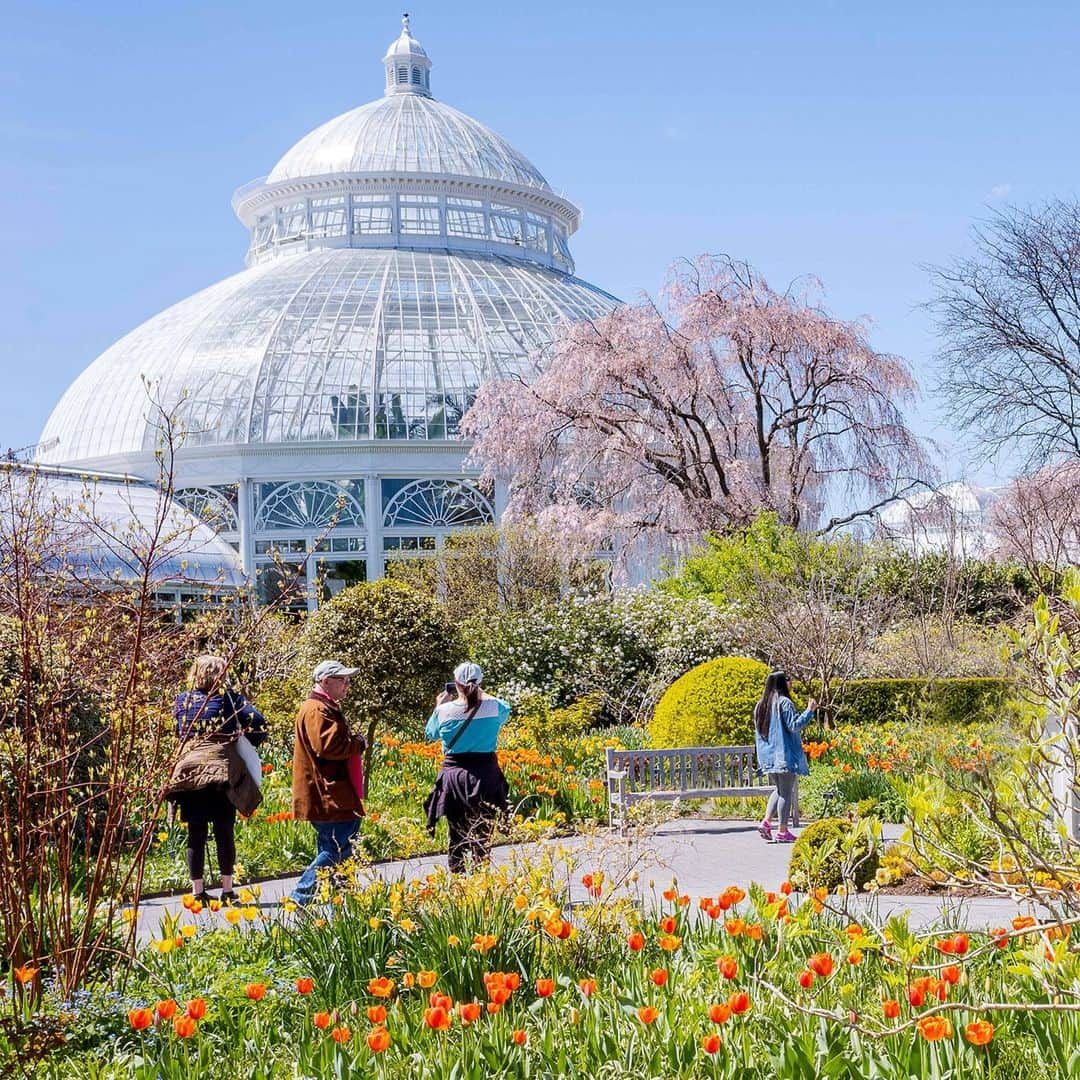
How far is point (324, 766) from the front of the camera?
7488 mm

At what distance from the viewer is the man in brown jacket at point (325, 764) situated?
24.4ft

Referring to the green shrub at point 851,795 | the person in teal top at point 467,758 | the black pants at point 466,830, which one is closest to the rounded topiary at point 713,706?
the green shrub at point 851,795

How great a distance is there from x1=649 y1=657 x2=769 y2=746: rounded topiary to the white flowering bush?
4651 millimetres

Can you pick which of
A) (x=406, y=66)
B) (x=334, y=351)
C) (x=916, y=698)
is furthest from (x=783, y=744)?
(x=406, y=66)

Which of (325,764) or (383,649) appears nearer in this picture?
(325,764)

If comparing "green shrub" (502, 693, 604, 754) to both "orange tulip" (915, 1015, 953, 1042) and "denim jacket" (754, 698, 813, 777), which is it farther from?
"orange tulip" (915, 1015, 953, 1042)

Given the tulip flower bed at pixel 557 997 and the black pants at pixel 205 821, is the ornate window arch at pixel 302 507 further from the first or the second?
the tulip flower bed at pixel 557 997

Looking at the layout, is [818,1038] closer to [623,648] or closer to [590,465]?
[623,648]

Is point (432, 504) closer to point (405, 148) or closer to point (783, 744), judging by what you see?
point (405, 148)

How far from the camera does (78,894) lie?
24.9ft

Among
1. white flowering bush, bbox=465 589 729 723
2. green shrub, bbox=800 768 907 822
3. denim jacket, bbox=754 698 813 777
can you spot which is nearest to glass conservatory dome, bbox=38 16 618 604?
white flowering bush, bbox=465 589 729 723

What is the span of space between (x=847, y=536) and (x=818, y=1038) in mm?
17358

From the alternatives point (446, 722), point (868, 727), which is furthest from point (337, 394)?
point (446, 722)

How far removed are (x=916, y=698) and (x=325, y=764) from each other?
39.6ft
